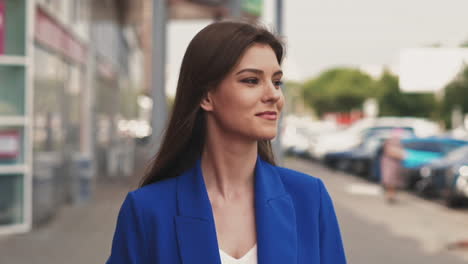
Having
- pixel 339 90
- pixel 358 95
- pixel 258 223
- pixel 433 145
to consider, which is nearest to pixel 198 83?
pixel 258 223

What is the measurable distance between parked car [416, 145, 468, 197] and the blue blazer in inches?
506

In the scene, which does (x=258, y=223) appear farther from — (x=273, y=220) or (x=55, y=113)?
(x=55, y=113)

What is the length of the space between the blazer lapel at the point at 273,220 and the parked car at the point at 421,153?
15911 millimetres

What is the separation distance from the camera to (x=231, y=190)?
2258 mm

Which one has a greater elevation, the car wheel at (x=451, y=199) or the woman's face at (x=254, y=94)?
the woman's face at (x=254, y=94)

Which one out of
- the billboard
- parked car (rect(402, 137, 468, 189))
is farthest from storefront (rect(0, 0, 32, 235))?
parked car (rect(402, 137, 468, 189))

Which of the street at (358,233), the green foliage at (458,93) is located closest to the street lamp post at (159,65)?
the street at (358,233)

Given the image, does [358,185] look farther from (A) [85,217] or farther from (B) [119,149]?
(A) [85,217]

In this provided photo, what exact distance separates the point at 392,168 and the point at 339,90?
11868cm

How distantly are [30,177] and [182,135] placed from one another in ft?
29.6

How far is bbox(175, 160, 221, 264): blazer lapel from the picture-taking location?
2.11m

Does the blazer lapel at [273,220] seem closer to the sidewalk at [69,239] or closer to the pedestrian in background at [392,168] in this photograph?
the sidewalk at [69,239]

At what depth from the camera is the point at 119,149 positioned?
22.4m

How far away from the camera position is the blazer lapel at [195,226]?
6.91 ft
